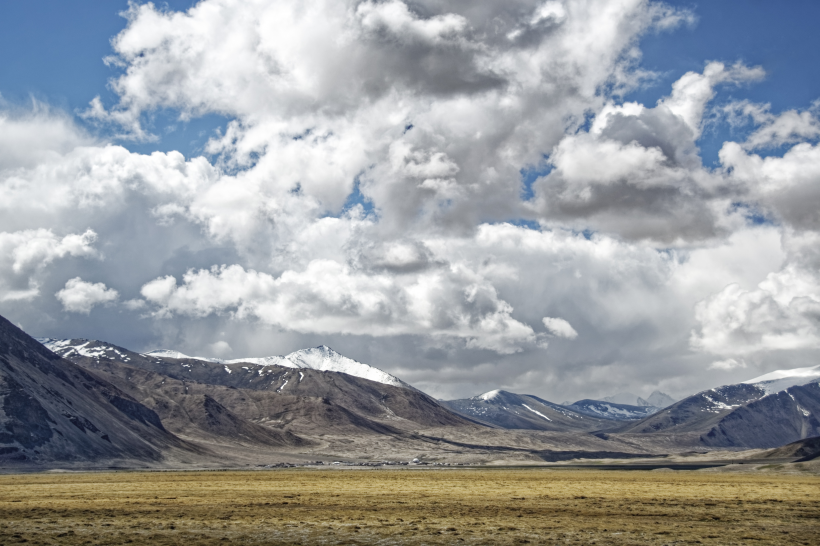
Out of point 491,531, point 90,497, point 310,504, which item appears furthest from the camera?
point 90,497

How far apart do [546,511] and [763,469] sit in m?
152

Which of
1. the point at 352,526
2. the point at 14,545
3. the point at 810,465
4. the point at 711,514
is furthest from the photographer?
the point at 810,465

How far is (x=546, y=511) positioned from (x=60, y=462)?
189704 millimetres

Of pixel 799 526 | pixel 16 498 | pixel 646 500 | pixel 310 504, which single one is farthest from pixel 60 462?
pixel 799 526

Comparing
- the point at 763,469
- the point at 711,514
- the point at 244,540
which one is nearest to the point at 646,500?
the point at 711,514

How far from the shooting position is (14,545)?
32.9 metres

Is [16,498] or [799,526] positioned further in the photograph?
[16,498]

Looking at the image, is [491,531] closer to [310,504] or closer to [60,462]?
[310,504]

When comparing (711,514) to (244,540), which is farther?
(711,514)

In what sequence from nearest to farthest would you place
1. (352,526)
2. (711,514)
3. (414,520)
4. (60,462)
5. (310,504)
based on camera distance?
1. (352,526)
2. (414,520)
3. (711,514)
4. (310,504)
5. (60,462)

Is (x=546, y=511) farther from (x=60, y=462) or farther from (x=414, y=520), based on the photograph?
(x=60, y=462)

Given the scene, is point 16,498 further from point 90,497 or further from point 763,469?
point 763,469

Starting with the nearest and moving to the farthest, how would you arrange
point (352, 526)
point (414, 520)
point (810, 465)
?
point (352, 526) → point (414, 520) → point (810, 465)

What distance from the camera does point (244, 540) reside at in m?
34.7
